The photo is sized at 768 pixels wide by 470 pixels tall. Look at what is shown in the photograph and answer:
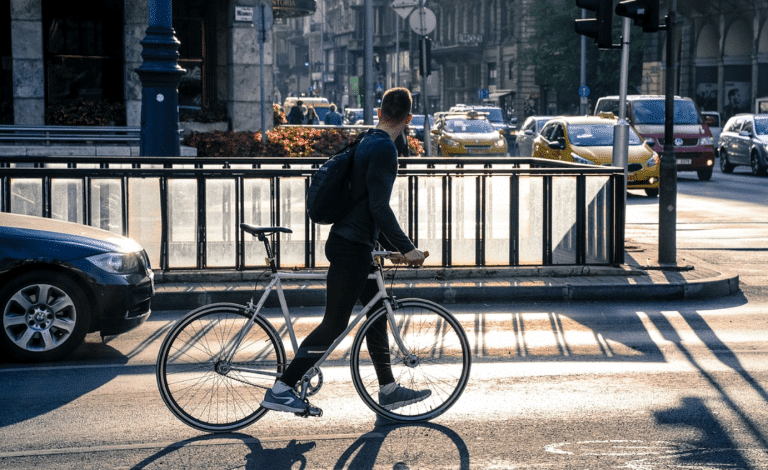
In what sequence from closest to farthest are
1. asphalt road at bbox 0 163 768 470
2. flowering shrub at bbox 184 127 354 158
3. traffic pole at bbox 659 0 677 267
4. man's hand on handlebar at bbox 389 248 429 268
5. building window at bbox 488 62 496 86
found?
asphalt road at bbox 0 163 768 470, man's hand on handlebar at bbox 389 248 429 268, traffic pole at bbox 659 0 677 267, flowering shrub at bbox 184 127 354 158, building window at bbox 488 62 496 86

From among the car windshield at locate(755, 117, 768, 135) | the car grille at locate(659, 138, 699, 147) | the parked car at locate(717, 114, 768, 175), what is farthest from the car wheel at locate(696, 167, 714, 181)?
the car windshield at locate(755, 117, 768, 135)

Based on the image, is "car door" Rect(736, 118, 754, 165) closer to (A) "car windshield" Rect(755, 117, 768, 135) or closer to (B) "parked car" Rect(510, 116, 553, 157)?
Answer: (A) "car windshield" Rect(755, 117, 768, 135)

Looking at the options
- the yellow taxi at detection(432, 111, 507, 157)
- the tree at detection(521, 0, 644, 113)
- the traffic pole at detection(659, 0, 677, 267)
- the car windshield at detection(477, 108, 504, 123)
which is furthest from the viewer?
the tree at detection(521, 0, 644, 113)

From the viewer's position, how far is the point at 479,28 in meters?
78.8

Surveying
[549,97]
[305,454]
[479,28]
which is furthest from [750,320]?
[479,28]

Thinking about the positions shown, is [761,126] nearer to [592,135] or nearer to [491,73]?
[592,135]

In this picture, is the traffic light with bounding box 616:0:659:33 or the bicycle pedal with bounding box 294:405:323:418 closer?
the bicycle pedal with bounding box 294:405:323:418

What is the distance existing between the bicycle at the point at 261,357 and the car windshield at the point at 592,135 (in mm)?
17971

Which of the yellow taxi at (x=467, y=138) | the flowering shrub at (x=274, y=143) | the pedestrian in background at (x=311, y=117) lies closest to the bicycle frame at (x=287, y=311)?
the flowering shrub at (x=274, y=143)

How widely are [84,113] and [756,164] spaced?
17.4 metres

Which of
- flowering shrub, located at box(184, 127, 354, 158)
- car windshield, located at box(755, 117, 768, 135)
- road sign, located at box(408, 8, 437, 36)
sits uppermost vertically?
road sign, located at box(408, 8, 437, 36)

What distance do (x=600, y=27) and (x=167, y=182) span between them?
548 centimetres

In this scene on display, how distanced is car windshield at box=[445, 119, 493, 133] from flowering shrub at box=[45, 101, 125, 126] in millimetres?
11030

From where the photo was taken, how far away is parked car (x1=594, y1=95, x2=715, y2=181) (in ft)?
90.5
